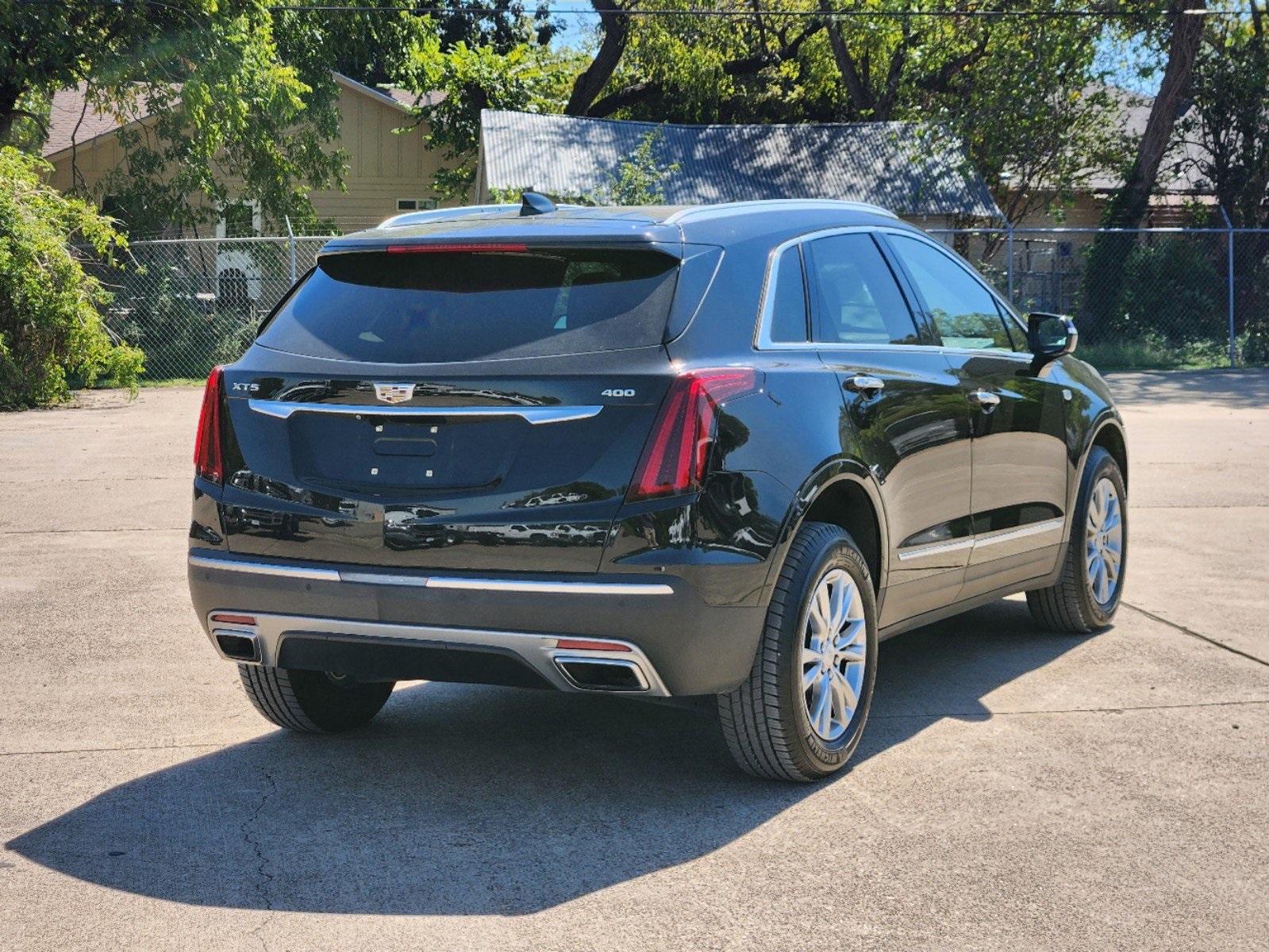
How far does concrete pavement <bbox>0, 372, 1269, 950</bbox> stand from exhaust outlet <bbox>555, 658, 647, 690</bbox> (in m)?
0.43

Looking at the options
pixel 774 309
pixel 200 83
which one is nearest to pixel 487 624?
Answer: pixel 774 309

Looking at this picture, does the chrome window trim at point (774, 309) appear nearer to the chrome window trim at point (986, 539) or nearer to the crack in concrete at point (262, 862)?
the chrome window trim at point (986, 539)

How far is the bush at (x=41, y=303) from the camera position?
1767 centimetres

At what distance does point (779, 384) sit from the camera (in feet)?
14.7

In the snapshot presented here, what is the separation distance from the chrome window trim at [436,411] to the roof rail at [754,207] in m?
0.74

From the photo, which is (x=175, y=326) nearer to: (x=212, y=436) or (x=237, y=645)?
(x=212, y=436)

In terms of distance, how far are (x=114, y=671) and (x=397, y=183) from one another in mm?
30456

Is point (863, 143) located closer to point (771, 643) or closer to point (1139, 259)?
point (1139, 259)

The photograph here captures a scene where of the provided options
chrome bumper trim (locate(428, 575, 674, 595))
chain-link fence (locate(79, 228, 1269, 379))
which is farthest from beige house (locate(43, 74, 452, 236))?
chrome bumper trim (locate(428, 575, 674, 595))

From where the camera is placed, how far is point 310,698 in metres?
5.13

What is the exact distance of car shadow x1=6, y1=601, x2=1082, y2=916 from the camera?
388 centimetres

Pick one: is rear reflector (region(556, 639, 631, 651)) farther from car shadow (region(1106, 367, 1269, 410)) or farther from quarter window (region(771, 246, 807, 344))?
car shadow (region(1106, 367, 1269, 410))

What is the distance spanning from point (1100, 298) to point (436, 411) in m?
24.1

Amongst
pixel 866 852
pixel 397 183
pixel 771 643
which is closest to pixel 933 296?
pixel 771 643
